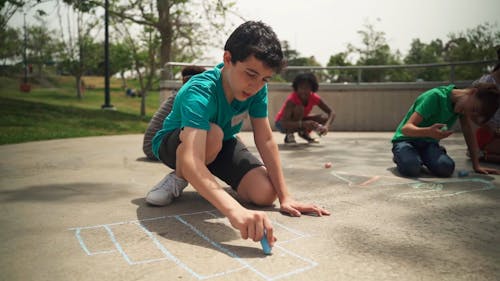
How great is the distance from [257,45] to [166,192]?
1.12 meters

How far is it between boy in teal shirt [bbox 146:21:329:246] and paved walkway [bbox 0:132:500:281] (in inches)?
5.1

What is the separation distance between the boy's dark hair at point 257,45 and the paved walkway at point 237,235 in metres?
0.86

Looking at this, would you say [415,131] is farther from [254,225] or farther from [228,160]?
[254,225]

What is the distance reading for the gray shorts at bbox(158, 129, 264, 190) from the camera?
2436mm

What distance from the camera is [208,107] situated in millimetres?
2043

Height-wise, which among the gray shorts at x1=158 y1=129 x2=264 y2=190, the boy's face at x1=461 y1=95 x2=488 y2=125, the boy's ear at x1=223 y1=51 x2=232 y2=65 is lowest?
the gray shorts at x1=158 y1=129 x2=264 y2=190

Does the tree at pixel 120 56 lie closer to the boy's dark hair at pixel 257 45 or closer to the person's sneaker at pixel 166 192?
the person's sneaker at pixel 166 192


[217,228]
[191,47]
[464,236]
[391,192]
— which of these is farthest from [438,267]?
[191,47]

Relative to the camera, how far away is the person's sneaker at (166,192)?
7.92ft

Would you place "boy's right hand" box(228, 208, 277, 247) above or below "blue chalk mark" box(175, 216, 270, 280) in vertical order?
above

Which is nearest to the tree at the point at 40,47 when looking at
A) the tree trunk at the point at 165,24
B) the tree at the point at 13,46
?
the tree at the point at 13,46

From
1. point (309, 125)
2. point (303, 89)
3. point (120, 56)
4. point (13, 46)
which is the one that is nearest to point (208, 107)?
point (309, 125)

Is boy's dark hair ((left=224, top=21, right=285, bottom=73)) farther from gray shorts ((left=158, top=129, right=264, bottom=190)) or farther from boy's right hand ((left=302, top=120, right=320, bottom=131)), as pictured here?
boy's right hand ((left=302, top=120, right=320, bottom=131))

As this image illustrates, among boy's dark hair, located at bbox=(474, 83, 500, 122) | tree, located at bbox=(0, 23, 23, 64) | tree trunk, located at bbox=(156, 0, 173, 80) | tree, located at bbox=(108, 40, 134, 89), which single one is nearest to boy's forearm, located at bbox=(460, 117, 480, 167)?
boy's dark hair, located at bbox=(474, 83, 500, 122)
